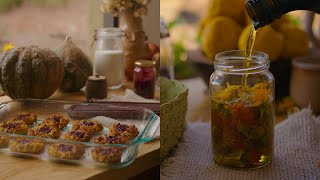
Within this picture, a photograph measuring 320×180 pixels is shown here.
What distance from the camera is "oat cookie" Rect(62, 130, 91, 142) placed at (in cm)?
51

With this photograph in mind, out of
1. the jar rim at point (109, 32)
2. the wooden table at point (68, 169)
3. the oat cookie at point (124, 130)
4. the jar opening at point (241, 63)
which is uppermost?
the jar rim at point (109, 32)

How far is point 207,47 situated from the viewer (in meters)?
0.78

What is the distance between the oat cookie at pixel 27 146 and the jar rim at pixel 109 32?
0.14 m

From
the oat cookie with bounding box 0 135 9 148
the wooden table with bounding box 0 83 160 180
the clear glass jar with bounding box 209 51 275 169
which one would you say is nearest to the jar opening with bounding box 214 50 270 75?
the clear glass jar with bounding box 209 51 275 169

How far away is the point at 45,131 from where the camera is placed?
0.52 m

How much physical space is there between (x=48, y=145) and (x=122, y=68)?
14 cm

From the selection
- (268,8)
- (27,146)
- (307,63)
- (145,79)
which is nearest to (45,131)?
(27,146)

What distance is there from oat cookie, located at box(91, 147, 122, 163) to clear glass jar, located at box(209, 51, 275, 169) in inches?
4.7

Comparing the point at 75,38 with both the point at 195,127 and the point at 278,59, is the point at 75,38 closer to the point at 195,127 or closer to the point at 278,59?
the point at 195,127

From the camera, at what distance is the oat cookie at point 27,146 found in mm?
509

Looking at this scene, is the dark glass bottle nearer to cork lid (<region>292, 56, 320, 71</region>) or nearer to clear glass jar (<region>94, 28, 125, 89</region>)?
clear glass jar (<region>94, 28, 125, 89</region>)

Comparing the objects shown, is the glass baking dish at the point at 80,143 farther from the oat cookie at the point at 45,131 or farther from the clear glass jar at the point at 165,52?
the clear glass jar at the point at 165,52

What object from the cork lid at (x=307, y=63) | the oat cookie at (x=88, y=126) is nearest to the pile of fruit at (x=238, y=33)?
the cork lid at (x=307, y=63)

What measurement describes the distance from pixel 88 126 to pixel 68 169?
0.06 meters
